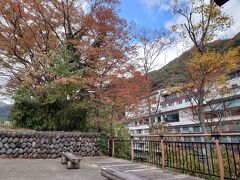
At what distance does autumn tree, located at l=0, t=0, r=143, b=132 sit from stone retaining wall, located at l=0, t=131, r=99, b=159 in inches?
68.1

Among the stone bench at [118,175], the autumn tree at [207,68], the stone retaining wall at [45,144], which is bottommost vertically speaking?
the stone bench at [118,175]

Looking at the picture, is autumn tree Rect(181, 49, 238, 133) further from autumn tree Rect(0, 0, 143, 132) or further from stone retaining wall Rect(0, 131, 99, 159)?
stone retaining wall Rect(0, 131, 99, 159)

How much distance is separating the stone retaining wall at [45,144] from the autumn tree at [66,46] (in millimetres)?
1730

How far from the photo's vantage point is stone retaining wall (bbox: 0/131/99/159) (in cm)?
951

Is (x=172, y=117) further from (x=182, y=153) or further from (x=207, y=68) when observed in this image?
(x=182, y=153)

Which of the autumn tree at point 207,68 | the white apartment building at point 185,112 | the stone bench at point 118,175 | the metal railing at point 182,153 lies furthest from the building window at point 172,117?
the stone bench at point 118,175

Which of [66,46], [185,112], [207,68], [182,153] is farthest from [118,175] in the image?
[185,112]

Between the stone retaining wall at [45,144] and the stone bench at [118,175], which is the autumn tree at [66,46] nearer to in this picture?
the stone retaining wall at [45,144]

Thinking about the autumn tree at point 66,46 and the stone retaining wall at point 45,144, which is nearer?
the stone retaining wall at point 45,144

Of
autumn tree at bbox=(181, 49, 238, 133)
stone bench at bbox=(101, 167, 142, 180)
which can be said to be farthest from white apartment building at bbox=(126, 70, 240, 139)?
stone bench at bbox=(101, 167, 142, 180)

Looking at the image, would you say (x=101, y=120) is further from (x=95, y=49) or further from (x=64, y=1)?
(x=64, y=1)

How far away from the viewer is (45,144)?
1016 cm

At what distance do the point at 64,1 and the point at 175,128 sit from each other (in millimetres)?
27992

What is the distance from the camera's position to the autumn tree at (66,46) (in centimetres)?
1112
